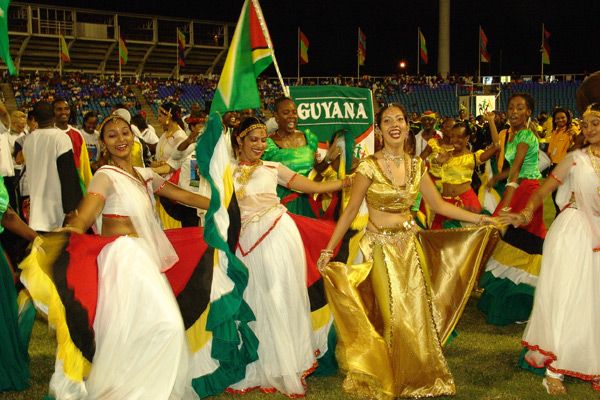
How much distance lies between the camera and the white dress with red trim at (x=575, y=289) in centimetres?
548

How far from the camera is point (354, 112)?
7902mm

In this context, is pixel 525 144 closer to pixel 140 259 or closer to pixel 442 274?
pixel 442 274

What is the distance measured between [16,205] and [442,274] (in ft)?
24.0

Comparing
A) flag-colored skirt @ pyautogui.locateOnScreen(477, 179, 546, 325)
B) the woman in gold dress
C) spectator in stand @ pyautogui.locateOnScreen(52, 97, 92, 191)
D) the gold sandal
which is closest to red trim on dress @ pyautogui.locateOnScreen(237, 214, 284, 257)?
the woman in gold dress

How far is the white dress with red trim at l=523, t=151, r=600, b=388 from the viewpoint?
5.48 meters

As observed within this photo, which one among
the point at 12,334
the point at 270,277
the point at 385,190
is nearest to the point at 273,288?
the point at 270,277

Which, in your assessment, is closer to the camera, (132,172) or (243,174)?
(132,172)

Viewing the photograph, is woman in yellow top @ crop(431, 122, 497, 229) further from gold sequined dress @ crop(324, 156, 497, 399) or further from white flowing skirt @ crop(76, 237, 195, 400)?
white flowing skirt @ crop(76, 237, 195, 400)

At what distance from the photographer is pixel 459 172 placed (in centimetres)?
945

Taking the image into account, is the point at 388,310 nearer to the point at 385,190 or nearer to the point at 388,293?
the point at 388,293

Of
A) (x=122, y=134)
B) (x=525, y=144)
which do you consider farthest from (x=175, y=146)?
(x=122, y=134)

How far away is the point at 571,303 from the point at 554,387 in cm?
61

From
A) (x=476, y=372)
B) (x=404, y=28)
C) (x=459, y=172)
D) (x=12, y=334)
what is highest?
(x=404, y=28)

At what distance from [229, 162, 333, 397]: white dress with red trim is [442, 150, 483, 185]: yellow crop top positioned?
4010 millimetres
